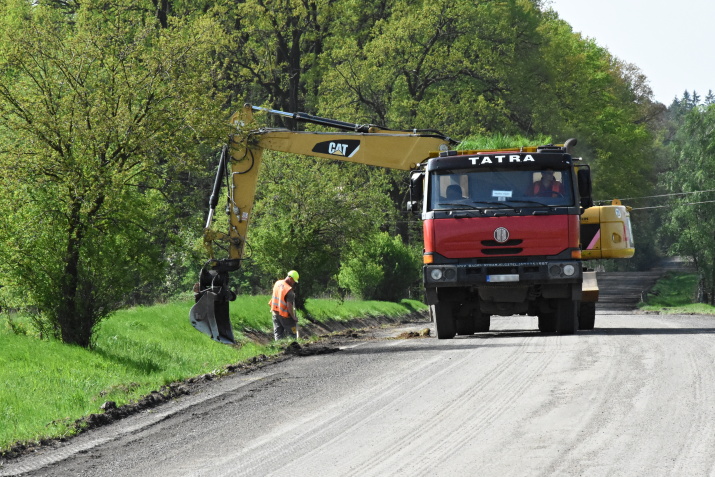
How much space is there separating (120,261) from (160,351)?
1977 mm

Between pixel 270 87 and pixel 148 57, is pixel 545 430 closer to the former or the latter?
pixel 148 57

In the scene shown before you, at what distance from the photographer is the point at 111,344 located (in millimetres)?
18766

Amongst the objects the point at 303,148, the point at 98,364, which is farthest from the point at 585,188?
the point at 98,364

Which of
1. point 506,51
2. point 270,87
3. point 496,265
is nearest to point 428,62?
point 506,51

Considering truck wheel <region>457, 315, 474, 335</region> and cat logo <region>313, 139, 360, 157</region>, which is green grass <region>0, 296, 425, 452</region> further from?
cat logo <region>313, 139, 360, 157</region>

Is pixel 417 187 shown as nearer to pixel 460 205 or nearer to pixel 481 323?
pixel 460 205

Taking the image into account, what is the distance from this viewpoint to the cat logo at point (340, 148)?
21828 millimetres

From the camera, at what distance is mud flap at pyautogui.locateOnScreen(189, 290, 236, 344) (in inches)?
765

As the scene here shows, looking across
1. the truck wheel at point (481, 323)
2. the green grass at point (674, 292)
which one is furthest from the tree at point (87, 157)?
the green grass at point (674, 292)

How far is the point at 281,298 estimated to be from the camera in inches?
849

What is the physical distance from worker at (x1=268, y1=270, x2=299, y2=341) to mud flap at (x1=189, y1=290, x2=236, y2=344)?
1.80 meters

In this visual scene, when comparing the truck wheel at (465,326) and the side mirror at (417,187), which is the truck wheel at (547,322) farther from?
the side mirror at (417,187)

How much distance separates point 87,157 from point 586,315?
451 inches

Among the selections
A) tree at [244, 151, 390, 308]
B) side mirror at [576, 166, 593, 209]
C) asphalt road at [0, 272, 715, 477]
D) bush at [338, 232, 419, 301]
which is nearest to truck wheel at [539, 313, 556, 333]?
side mirror at [576, 166, 593, 209]
